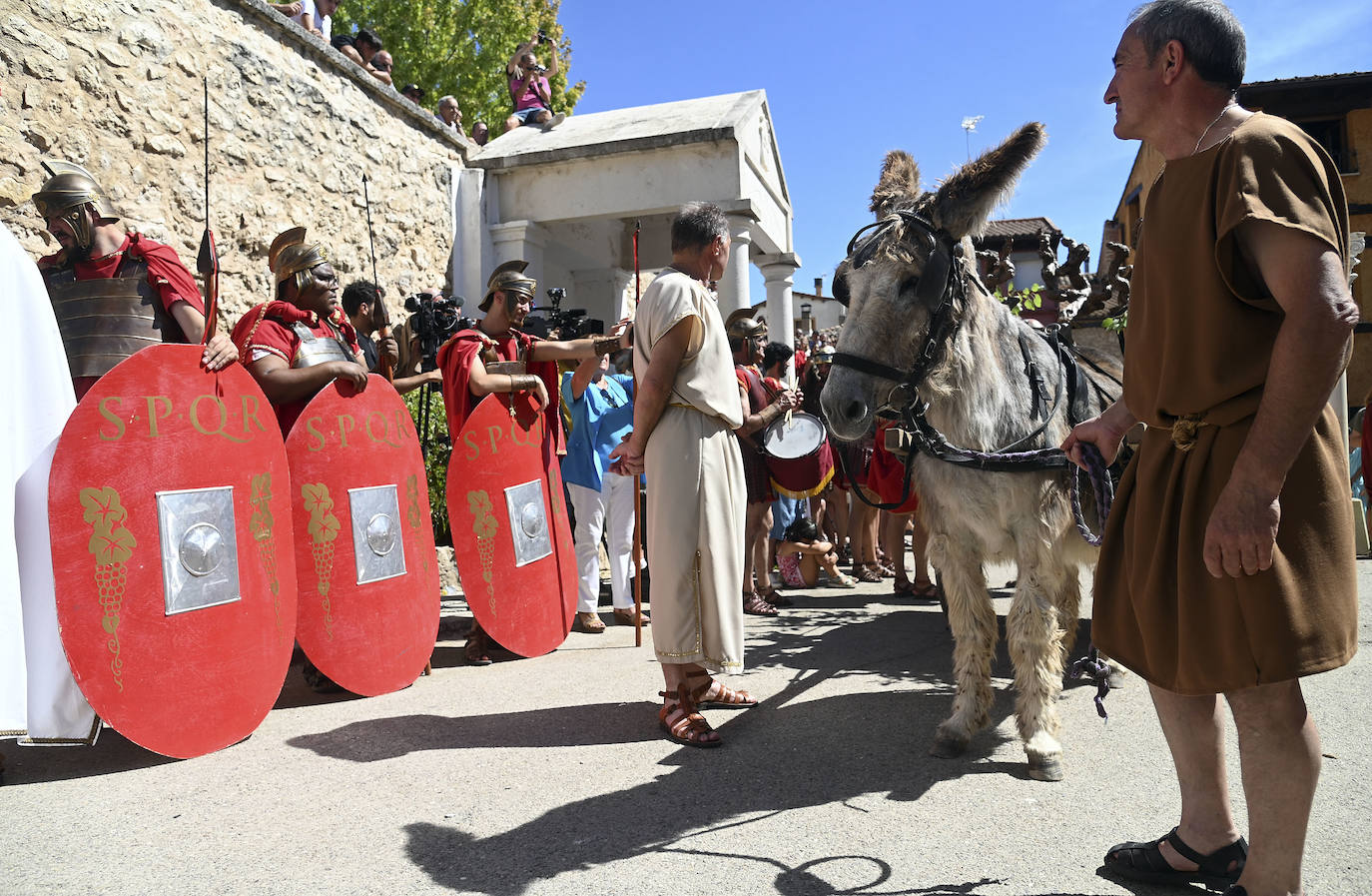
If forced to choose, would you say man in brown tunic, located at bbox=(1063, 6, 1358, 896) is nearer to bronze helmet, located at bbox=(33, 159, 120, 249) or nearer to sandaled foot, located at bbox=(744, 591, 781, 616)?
bronze helmet, located at bbox=(33, 159, 120, 249)

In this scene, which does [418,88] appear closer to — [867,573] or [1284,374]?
[867,573]

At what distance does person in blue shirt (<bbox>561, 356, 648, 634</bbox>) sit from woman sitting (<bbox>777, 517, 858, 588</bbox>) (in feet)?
6.16

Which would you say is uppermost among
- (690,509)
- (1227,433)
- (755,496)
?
(1227,433)

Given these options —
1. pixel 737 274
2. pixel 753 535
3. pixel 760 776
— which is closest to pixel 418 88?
pixel 737 274

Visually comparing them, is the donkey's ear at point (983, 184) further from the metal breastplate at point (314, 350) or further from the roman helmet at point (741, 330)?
the roman helmet at point (741, 330)

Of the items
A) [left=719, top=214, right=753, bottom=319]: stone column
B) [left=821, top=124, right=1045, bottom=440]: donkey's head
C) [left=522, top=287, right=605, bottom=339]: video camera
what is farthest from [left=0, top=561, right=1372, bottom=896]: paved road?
[left=719, top=214, right=753, bottom=319]: stone column

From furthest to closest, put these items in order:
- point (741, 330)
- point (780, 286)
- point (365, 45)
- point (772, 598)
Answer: point (780, 286)
point (365, 45)
point (741, 330)
point (772, 598)

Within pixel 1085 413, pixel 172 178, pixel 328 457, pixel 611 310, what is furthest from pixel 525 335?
pixel 611 310

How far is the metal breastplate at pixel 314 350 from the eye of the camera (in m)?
4.08

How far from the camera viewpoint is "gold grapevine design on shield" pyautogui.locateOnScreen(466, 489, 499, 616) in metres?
4.25

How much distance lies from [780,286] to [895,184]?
8608 mm

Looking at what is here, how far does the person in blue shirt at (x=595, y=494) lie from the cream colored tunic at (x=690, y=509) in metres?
2.29

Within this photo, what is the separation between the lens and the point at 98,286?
3.61 metres

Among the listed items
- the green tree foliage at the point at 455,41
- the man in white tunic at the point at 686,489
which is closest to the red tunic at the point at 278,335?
the man in white tunic at the point at 686,489
